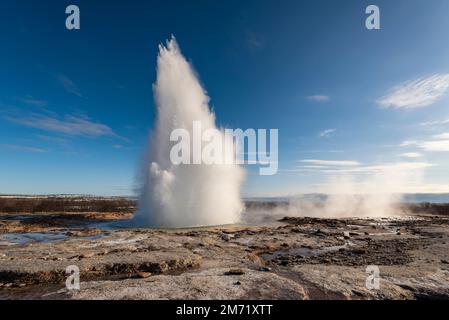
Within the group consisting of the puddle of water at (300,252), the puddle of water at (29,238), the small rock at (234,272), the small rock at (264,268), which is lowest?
the puddle of water at (29,238)

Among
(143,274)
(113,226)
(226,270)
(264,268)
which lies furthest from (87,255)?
(113,226)

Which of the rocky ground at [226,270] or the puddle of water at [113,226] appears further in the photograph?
the puddle of water at [113,226]

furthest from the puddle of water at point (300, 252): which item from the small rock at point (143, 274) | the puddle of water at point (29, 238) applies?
the puddle of water at point (29, 238)

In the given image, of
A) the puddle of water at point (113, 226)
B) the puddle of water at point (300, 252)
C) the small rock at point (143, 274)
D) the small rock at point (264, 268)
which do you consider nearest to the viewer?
the small rock at point (143, 274)

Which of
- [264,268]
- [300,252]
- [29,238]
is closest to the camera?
[264,268]

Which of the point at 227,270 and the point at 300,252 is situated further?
the point at 300,252

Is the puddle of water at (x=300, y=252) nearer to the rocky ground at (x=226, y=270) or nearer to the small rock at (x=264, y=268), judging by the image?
the rocky ground at (x=226, y=270)

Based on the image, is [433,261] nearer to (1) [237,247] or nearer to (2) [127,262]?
(1) [237,247]

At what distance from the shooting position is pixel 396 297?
8656mm

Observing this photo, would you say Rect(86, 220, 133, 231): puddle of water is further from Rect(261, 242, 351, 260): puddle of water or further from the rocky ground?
Rect(261, 242, 351, 260): puddle of water

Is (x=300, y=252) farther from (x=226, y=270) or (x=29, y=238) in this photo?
(x=29, y=238)

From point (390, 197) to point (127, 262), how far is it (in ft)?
247

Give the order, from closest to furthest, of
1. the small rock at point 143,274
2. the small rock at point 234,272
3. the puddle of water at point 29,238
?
the small rock at point 143,274, the small rock at point 234,272, the puddle of water at point 29,238
